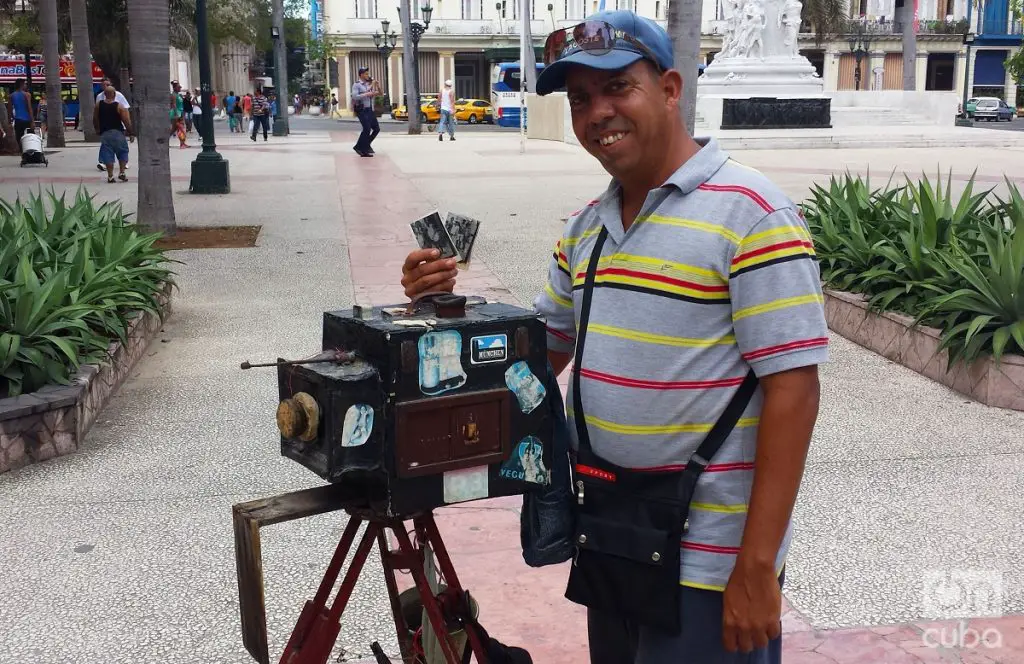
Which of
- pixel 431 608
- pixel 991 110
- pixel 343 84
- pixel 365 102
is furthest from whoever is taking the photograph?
pixel 343 84

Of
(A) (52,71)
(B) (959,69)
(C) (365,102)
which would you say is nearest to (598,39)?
(C) (365,102)

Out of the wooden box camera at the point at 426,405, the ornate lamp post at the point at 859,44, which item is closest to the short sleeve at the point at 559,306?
the wooden box camera at the point at 426,405

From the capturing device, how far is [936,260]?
23.1ft

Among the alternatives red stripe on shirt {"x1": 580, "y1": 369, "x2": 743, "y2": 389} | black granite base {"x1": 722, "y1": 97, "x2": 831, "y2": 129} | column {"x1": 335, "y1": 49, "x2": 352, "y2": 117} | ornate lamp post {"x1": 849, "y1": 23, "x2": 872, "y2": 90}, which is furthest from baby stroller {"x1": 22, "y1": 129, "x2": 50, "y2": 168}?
column {"x1": 335, "y1": 49, "x2": 352, "y2": 117}

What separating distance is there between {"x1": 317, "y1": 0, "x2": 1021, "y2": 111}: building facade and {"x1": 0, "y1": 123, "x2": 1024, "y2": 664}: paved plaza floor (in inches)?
2606

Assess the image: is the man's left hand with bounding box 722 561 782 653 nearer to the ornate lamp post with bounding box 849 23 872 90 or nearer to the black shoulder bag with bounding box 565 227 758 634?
the black shoulder bag with bounding box 565 227 758 634

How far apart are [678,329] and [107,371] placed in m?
4.96

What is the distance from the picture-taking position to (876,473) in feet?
16.8

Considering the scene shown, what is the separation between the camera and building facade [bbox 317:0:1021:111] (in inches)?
2798

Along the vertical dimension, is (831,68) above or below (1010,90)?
above

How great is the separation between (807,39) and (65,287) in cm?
7110

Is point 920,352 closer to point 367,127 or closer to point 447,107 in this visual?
point 367,127

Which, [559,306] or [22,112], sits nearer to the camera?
[559,306]

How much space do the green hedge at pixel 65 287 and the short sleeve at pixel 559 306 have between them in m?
3.87
